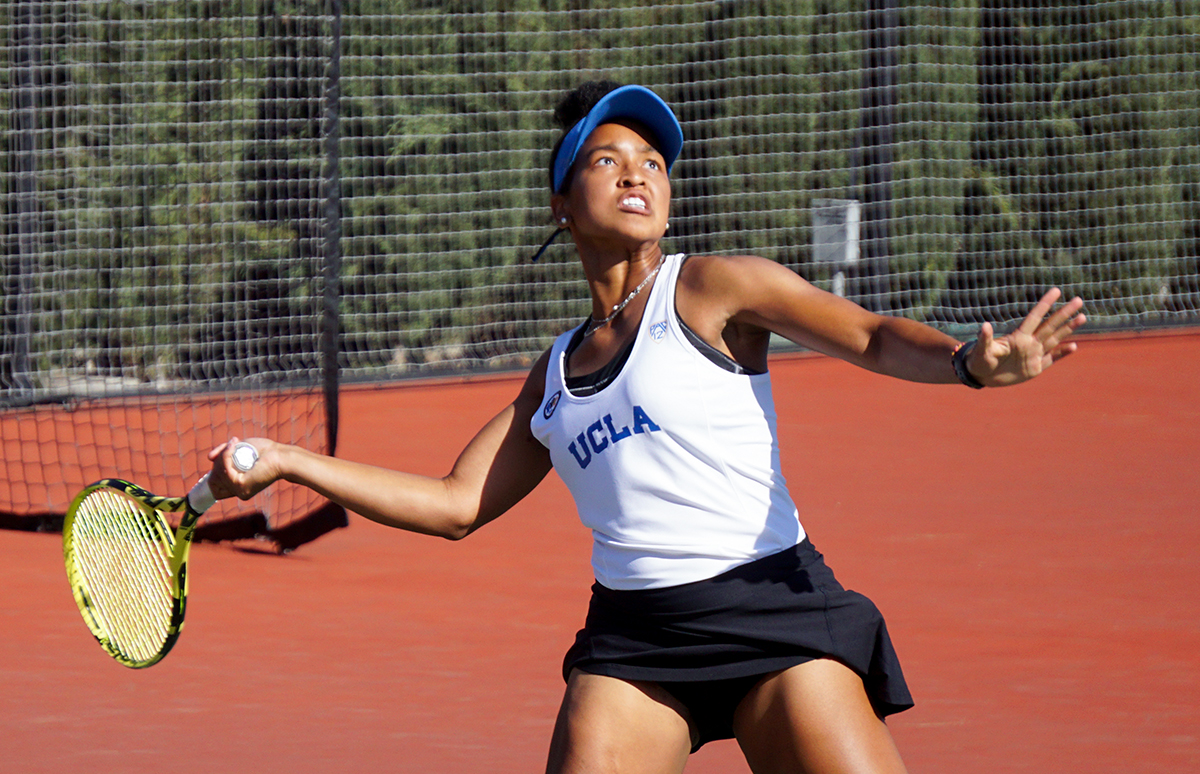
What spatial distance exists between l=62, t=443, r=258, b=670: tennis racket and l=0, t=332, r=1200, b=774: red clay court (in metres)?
0.90

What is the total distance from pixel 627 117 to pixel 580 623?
2921mm

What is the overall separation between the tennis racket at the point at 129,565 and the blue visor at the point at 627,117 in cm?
99

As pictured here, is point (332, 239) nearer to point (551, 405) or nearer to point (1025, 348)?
point (551, 405)

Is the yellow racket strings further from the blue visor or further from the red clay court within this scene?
the blue visor

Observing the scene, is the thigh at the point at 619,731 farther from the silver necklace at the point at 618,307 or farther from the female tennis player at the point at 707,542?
the silver necklace at the point at 618,307

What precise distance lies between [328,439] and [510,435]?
150 inches

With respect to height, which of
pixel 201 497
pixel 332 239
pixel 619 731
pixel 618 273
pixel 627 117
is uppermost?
pixel 627 117

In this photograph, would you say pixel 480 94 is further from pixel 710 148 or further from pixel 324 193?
pixel 324 193

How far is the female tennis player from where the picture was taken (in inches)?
91.8

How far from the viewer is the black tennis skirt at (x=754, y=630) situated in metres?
2.35

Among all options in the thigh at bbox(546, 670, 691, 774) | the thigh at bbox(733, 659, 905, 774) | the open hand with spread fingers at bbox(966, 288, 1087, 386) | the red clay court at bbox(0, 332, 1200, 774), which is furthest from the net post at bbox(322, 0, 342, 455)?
the open hand with spread fingers at bbox(966, 288, 1087, 386)

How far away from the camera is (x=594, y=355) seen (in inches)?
102

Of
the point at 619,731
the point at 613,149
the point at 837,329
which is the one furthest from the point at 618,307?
the point at 619,731

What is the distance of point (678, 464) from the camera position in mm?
2379
